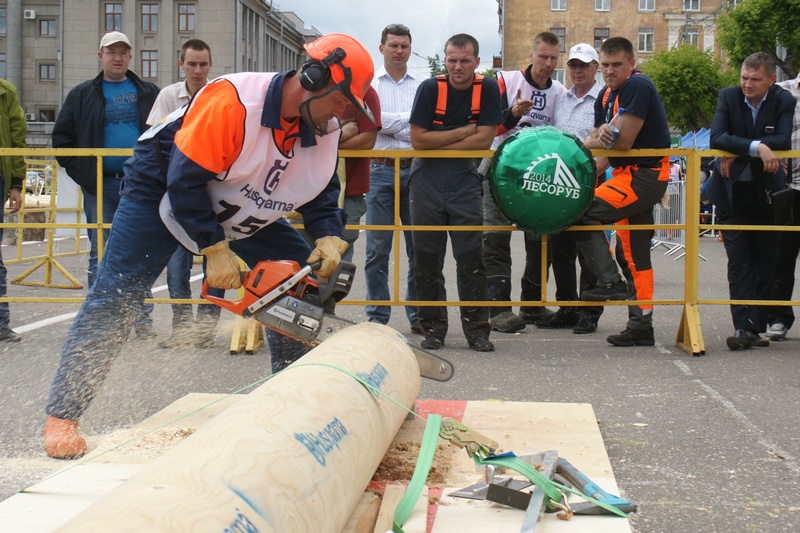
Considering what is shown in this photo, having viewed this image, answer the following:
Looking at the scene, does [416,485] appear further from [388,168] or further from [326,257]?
[388,168]

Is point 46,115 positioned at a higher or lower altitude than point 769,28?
lower

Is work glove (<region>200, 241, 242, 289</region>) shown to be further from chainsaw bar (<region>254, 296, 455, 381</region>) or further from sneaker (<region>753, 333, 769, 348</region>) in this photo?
sneaker (<region>753, 333, 769, 348</region>)

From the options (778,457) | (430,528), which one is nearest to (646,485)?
(778,457)

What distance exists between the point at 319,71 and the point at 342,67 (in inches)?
3.9

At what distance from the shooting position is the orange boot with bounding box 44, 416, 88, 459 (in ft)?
12.6

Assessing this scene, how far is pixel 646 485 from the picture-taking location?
360 cm

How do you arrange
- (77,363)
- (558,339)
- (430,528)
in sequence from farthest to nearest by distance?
(558,339)
(77,363)
(430,528)

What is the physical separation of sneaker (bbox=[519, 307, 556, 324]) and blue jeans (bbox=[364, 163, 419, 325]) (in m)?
1.14

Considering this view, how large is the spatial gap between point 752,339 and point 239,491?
5.48 metres

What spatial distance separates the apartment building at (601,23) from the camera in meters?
67.9

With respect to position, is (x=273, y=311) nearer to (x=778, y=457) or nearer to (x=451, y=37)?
(x=778, y=457)

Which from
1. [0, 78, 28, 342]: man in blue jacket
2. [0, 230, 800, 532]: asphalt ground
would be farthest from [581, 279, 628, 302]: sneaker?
[0, 78, 28, 342]: man in blue jacket

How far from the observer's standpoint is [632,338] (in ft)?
22.2

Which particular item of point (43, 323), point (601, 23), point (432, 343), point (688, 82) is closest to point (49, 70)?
point (601, 23)
